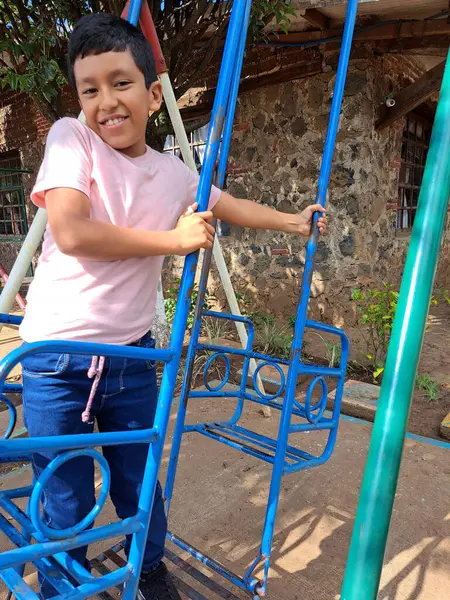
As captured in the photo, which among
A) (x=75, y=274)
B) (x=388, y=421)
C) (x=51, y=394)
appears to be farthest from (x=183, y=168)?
(x=388, y=421)

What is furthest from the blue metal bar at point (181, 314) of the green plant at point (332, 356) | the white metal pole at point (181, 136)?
the green plant at point (332, 356)

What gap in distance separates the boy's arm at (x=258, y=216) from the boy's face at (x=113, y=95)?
372mm

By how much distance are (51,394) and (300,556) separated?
4.11ft

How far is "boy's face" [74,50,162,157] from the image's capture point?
1.08 metres

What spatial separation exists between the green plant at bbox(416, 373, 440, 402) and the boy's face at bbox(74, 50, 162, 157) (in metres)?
2.87

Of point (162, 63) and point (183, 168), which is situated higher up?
point (162, 63)

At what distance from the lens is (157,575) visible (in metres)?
1.36

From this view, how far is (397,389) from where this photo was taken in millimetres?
558

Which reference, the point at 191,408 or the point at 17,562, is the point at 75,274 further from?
the point at 191,408

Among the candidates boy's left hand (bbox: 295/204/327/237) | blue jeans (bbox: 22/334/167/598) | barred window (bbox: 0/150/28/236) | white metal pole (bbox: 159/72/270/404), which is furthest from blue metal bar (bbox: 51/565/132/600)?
barred window (bbox: 0/150/28/236)

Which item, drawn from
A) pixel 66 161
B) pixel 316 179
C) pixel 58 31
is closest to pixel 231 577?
pixel 66 161

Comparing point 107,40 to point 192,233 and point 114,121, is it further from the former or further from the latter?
point 192,233

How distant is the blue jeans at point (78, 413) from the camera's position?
3.63 feet

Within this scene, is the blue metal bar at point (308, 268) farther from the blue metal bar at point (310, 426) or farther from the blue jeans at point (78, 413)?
the blue jeans at point (78, 413)
